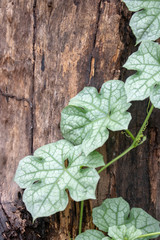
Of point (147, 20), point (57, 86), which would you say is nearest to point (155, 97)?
point (147, 20)

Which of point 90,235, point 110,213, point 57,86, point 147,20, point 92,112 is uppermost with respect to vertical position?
point 147,20

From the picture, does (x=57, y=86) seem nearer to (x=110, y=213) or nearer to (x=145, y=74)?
(x=145, y=74)

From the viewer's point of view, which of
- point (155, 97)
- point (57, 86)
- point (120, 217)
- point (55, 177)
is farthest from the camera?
point (57, 86)

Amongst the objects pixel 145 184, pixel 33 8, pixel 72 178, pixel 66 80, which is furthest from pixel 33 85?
pixel 145 184

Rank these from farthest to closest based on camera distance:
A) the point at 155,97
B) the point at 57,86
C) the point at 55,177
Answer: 1. the point at 57,86
2. the point at 55,177
3. the point at 155,97

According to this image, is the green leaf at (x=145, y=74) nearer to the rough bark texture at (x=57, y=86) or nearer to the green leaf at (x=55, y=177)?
the rough bark texture at (x=57, y=86)

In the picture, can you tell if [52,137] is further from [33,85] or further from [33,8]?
[33,8]
